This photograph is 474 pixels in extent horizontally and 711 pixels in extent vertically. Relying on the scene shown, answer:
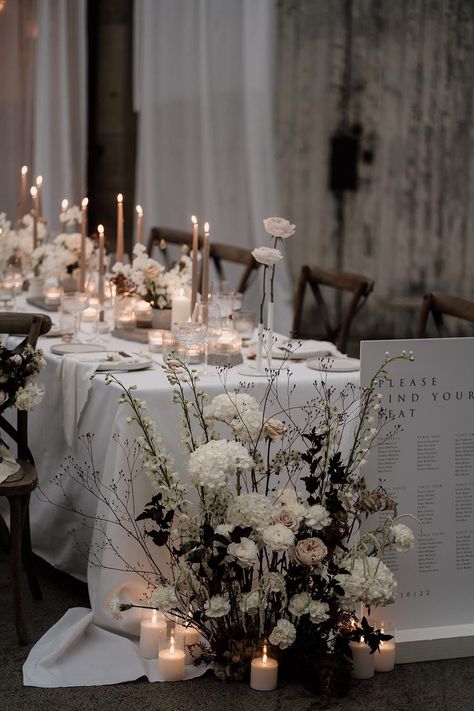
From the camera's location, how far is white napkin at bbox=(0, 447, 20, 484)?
136 inches

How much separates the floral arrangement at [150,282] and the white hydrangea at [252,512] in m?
1.43

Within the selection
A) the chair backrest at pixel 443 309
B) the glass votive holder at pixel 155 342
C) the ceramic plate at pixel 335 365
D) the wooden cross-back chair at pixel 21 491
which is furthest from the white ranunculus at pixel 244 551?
the chair backrest at pixel 443 309

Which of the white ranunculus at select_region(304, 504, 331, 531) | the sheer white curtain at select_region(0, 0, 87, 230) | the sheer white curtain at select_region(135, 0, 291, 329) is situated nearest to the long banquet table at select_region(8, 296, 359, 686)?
the white ranunculus at select_region(304, 504, 331, 531)

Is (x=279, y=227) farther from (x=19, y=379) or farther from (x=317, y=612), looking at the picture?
(x=317, y=612)

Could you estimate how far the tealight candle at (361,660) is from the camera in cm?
327

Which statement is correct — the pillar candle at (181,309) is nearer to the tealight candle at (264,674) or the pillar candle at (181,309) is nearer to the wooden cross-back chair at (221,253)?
the wooden cross-back chair at (221,253)

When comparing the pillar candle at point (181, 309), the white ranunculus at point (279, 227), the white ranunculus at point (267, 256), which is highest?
the white ranunculus at point (279, 227)

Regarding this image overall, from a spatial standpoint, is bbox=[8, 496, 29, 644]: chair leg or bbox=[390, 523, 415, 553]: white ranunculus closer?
bbox=[390, 523, 415, 553]: white ranunculus

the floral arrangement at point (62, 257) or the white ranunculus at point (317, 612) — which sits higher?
the floral arrangement at point (62, 257)

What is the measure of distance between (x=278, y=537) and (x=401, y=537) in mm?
359

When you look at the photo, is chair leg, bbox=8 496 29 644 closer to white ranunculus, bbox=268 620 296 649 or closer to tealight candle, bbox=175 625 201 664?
tealight candle, bbox=175 625 201 664

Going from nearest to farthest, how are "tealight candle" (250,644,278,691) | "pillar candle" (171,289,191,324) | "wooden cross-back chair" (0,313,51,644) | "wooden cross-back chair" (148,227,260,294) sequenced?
1. "tealight candle" (250,644,278,691)
2. "wooden cross-back chair" (0,313,51,644)
3. "pillar candle" (171,289,191,324)
4. "wooden cross-back chair" (148,227,260,294)

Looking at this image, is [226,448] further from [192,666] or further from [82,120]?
[82,120]

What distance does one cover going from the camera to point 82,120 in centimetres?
805
